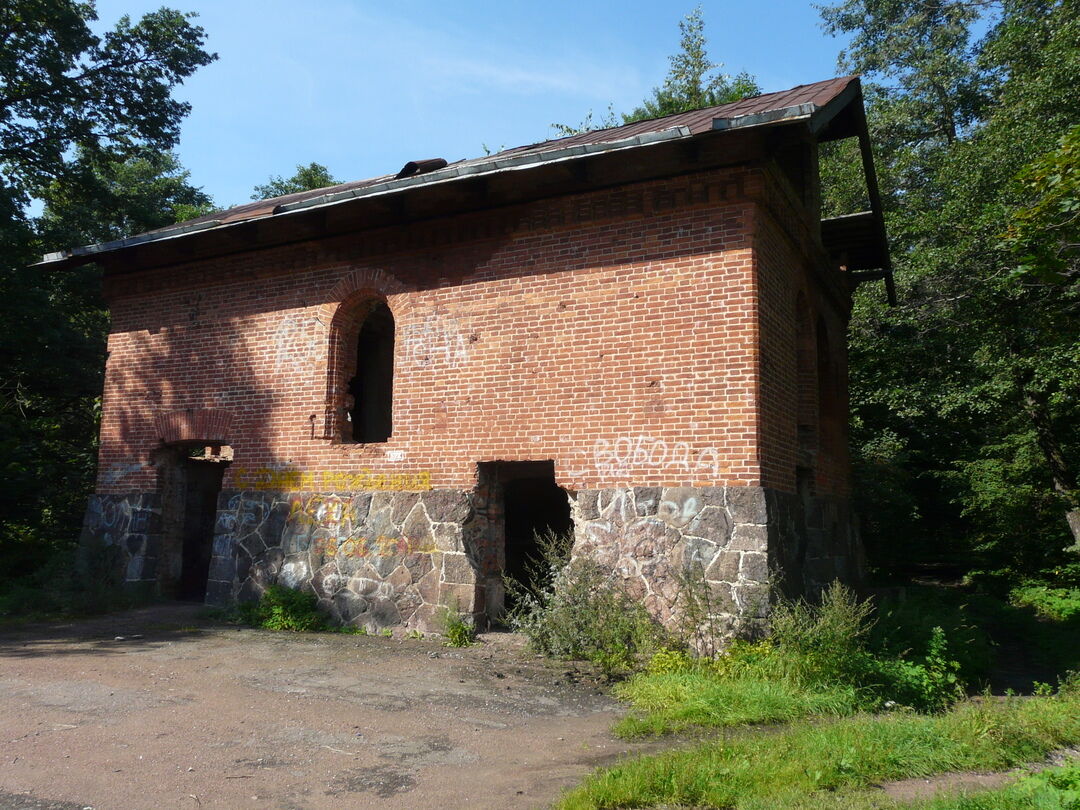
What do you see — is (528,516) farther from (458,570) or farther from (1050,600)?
(1050,600)

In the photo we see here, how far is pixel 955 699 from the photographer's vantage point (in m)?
7.43

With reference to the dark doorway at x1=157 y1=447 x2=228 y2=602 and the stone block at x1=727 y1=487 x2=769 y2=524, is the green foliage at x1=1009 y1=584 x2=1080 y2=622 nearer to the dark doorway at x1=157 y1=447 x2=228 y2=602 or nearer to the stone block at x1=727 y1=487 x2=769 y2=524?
the stone block at x1=727 y1=487 x2=769 y2=524

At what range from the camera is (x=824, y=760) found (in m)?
4.83

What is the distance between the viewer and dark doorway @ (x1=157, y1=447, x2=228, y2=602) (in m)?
11.5

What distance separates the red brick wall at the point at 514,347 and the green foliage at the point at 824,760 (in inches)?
108

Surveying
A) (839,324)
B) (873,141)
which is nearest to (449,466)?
(839,324)

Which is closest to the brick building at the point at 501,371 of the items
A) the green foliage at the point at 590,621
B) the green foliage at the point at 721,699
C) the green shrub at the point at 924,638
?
the green foliage at the point at 590,621

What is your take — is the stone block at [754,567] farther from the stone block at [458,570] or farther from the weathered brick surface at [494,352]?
the stone block at [458,570]

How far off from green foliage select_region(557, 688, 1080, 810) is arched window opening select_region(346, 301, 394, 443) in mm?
9227

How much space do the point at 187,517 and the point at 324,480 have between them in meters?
3.94

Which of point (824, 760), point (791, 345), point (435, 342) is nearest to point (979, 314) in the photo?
point (791, 345)

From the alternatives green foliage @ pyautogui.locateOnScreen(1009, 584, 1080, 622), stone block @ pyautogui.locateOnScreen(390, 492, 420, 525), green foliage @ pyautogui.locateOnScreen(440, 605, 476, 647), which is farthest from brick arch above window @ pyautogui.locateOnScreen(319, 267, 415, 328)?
green foliage @ pyautogui.locateOnScreen(1009, 584, 1080, 622)

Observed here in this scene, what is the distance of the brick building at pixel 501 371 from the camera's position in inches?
319

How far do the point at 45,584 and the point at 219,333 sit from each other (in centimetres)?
403
